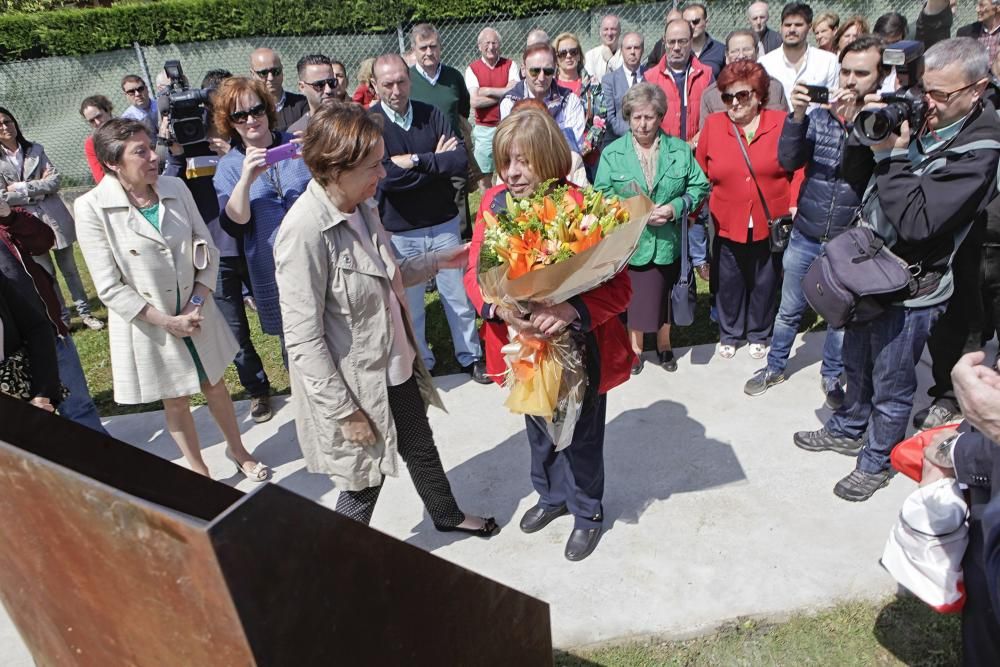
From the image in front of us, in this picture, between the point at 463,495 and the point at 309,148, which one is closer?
the point at 309,148

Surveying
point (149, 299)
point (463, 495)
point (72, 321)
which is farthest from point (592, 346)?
point (72, 321)

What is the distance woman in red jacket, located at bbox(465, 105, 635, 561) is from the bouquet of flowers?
0.31 feet

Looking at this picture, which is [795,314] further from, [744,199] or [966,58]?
[966,58]

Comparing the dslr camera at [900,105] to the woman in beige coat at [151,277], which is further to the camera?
the woman in beige coat at [151,277]

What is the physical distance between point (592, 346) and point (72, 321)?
20.1ft

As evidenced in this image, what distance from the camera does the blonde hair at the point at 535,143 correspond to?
2.94 metres

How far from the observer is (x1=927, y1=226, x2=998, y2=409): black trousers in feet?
12.5

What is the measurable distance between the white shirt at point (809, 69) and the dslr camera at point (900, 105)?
2.90m

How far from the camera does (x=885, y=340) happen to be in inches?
136

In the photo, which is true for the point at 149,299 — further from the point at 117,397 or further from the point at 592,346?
the point at 592,346

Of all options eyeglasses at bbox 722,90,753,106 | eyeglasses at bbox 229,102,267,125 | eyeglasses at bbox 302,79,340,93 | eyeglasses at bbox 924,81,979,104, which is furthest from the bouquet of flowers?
eyeglasses at bbox 302,79,340,93

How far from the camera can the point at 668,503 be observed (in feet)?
12.2

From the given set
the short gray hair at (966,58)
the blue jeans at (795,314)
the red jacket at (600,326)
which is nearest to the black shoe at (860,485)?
the blue jeans at (795,314)

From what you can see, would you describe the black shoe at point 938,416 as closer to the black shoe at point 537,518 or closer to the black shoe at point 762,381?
the black shoe at point 762,381
